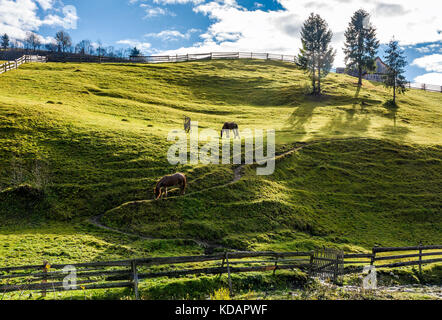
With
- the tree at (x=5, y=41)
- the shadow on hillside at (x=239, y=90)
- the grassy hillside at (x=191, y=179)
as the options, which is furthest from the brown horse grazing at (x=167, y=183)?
the tree at (x=5, y=41)

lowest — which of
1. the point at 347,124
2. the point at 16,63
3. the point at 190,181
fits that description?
the point at 190,181

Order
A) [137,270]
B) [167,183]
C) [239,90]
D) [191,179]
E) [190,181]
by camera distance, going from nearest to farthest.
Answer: [137,270] < [167,183] < [190,181] < [191,179] < [239,90]

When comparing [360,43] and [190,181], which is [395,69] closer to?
[360,43]

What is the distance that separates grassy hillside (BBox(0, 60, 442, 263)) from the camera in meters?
22.5

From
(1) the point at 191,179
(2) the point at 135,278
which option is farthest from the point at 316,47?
(2) the point at 135,278

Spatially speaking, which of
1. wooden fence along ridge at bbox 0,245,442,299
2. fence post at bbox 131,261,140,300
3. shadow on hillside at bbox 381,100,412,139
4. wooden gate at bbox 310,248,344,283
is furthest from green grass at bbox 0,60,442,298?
fence post at bbox 131,261,140,300

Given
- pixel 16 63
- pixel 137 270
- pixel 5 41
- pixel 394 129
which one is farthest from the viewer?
pixel 5 41

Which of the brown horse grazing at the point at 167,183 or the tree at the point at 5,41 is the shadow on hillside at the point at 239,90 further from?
the tree at the point at 5,41

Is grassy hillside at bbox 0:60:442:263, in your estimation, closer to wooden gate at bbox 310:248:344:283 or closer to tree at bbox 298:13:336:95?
wooden gate at bbox 310:248:344:283

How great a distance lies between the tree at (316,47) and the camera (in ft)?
228

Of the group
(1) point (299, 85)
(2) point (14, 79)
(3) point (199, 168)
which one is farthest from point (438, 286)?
(2) point (14, 79)

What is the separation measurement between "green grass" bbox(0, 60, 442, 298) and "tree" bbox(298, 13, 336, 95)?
18.8 metres

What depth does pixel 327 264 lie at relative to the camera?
17.5 meters

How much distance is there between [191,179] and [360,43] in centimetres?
6745
